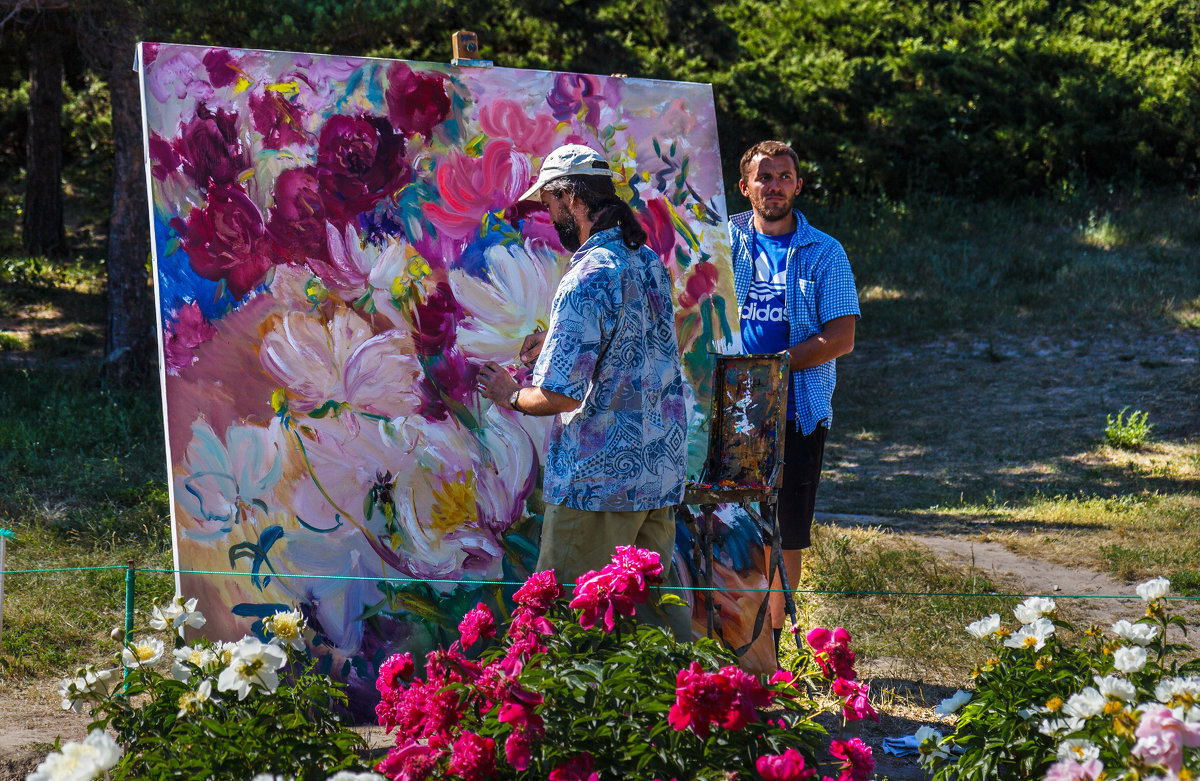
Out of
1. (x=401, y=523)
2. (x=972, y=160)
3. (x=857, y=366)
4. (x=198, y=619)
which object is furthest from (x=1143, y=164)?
(x=198, y=619)

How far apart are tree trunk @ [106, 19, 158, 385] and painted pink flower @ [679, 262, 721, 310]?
434cm

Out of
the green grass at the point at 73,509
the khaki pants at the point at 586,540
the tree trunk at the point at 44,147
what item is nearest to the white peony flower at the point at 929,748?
the khaki pants at the point at 586,540

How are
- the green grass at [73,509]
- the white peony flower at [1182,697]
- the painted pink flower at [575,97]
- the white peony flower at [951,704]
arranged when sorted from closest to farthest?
1. the white peony flower at [1182,697]
2. the white peony flower at [951,704]
3. the painted pink flower at [575,97]
4. the green grass at [73,509]

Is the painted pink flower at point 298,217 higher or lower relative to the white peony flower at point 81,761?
higher

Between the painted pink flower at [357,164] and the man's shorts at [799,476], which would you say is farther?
the man's shorts at [799,476]

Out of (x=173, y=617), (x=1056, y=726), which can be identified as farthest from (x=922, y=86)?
(x=173, y=617)

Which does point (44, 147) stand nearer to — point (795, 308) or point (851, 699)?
point (795, 308)

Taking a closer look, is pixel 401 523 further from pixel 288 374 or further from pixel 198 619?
pixel 198 619

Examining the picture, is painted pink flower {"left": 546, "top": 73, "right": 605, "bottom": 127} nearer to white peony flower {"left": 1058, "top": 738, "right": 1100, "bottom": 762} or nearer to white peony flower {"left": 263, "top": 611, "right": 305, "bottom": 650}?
white peony flower {"left": 263, "top": 611, "right": 305, "bottom": 650}

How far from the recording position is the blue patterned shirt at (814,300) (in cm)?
322

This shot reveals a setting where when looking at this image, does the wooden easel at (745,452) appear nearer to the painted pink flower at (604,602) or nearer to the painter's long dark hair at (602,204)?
the painter's long dark hair at (602,204)

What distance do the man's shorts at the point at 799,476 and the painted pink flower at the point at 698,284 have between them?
1.77 ft

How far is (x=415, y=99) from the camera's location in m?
3.30

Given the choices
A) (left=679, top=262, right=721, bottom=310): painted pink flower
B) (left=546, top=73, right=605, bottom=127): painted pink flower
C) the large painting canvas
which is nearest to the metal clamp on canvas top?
the large painting canvas
